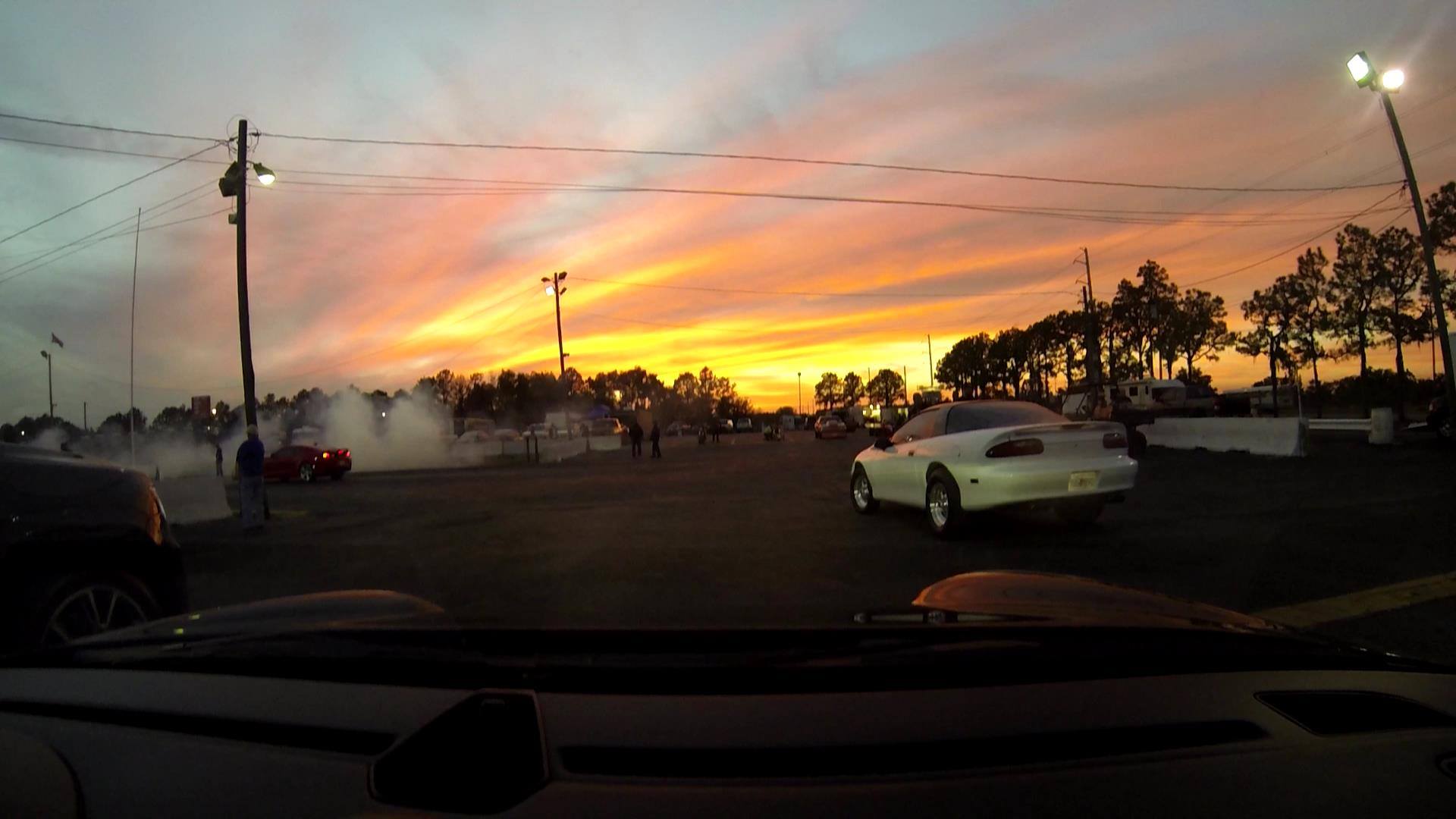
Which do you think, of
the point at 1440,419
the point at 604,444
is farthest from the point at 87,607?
the point at 604,444

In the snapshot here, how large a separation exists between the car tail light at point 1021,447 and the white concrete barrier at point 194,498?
1461cm

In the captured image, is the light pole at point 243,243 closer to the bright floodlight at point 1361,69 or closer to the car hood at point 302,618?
the car hood at point 302,618

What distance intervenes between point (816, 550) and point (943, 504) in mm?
1701

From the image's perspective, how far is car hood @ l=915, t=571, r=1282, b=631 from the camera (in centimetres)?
212

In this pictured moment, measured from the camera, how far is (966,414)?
9.78 m

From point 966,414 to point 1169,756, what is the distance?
862 centimetres

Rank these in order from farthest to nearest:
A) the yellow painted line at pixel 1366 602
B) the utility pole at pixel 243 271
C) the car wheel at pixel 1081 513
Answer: the utility pole at pixel 243 271, the car wheel at pixel 1081 513, the yellow painted line at pixel 1366 602

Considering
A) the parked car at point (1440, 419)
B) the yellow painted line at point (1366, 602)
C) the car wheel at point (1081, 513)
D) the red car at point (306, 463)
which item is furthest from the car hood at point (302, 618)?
the red car at point (306, 463)

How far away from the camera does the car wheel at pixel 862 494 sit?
11.7 meters

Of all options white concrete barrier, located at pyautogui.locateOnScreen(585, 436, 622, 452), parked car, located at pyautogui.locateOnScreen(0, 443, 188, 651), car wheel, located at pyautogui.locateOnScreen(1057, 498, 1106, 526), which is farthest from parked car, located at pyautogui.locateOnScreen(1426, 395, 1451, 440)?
white concrete barrier, located at pyautogui.locateOnScreen(585, 436, 622, 452)

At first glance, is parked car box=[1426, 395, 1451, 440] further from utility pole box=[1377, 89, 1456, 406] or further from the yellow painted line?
the yellow painted line

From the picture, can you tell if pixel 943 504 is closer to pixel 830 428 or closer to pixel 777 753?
pixel 777 753

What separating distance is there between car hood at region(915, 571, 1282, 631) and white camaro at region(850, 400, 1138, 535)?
5.84 metres

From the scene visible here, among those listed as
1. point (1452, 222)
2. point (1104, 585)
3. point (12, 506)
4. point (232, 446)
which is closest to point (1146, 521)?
point (1104, 585)
